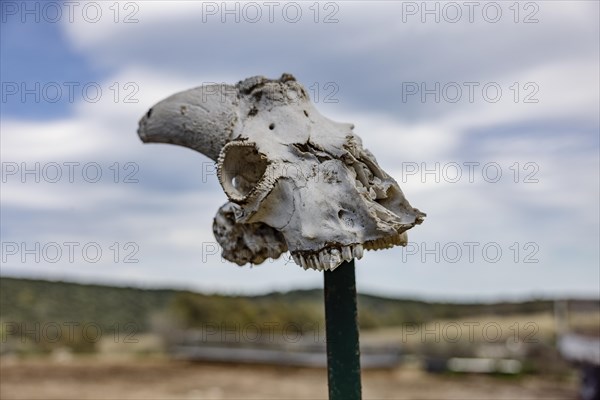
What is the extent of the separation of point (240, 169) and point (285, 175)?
322 mm

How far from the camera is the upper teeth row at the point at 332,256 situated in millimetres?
2943

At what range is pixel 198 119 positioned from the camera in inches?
141

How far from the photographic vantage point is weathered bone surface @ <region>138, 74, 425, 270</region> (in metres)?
3.03

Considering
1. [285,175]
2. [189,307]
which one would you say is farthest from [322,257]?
[189,307]

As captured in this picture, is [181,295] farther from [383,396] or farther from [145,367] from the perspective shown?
[383,396]

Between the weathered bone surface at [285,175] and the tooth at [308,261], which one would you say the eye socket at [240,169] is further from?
the tooth at [308,261]

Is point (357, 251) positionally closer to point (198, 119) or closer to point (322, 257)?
point (322, 257)

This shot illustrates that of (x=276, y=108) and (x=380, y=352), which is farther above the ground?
(x=276, y=108)

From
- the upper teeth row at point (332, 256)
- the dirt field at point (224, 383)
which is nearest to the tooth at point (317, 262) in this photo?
the upper teeth row at point (332, 256)

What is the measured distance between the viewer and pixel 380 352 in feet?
51.6

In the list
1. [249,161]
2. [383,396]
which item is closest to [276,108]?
[249,161]

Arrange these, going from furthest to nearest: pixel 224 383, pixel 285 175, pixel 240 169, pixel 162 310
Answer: pixel 162 310
pixel 224 383
pixel 240 169
pixel 285 175

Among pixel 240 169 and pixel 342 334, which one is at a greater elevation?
pixel 240 169

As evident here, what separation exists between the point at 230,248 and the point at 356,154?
807mm
